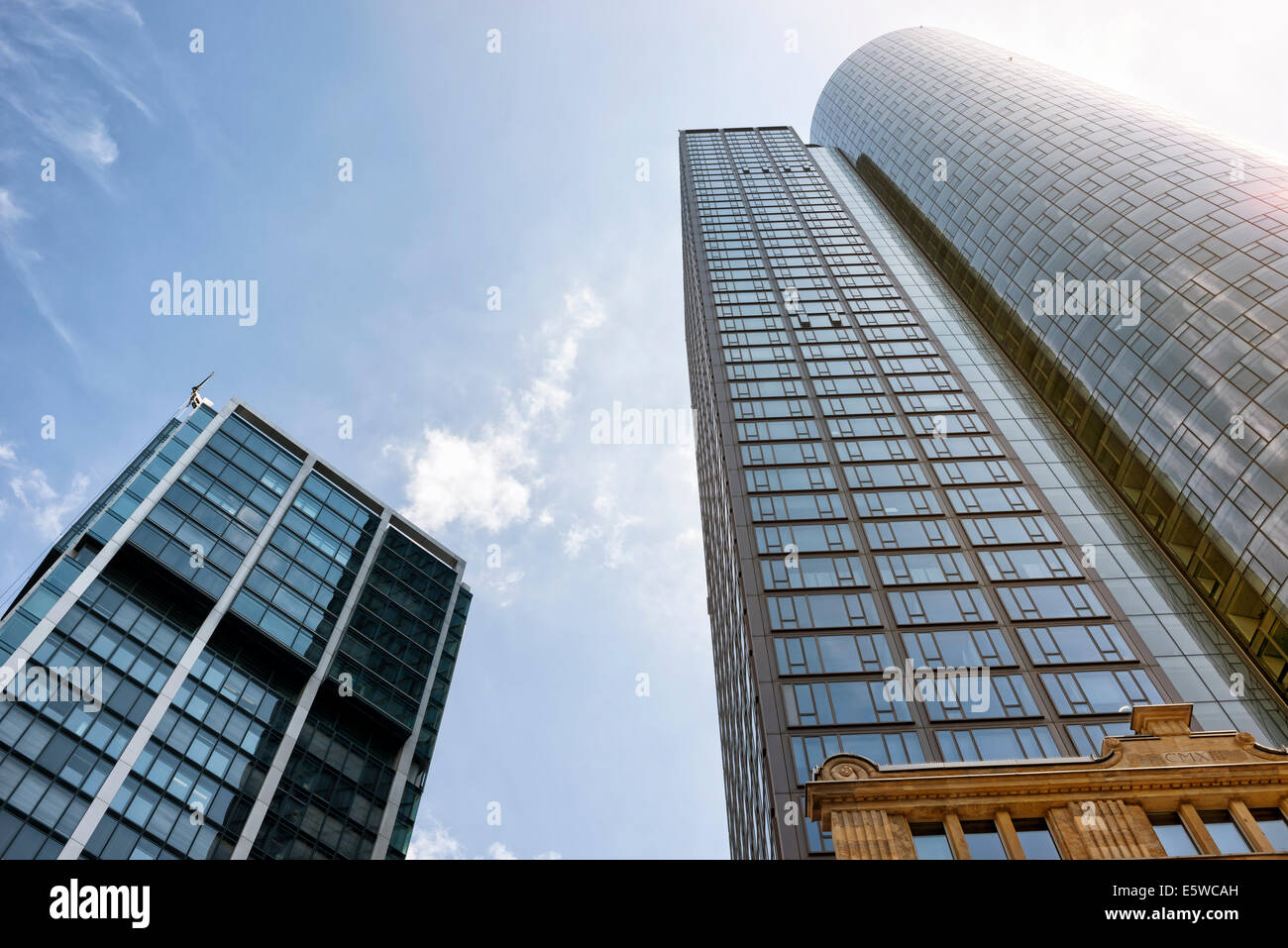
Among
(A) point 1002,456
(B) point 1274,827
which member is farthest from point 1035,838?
(A) point 1002,456

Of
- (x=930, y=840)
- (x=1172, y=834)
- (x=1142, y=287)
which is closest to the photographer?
(x=1172, y=834)

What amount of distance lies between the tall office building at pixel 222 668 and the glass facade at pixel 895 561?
25.4m

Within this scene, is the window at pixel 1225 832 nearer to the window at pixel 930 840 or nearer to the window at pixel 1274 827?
the window at pixel 1274 827

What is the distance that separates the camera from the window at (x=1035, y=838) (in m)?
24.3

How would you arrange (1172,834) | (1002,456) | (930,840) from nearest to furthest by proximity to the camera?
1. (1172,834)
2. (930,840)
3. (1002,456)

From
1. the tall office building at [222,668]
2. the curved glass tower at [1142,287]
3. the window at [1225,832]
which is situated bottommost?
the window at [1225,832]

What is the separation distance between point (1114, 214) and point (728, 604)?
48120mm

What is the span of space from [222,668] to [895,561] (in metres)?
41.2

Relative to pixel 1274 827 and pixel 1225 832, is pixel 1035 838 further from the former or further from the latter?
pixel 1274 827

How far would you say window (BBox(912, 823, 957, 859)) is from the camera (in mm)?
24047

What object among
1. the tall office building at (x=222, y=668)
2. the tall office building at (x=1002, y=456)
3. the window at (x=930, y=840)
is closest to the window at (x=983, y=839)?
the window at (x=930, y=840)

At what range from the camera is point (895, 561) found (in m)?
52.3

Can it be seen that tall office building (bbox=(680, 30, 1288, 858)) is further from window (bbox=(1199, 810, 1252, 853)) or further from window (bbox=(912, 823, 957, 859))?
window (bbox=(1199, 810, 1252, 853))
